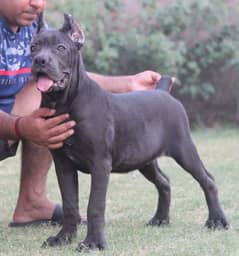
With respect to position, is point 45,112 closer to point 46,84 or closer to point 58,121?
point 58,121

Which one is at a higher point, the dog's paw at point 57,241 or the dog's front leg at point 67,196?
the dog's front leg at point 67,196

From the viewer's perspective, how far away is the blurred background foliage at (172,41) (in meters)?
12.7

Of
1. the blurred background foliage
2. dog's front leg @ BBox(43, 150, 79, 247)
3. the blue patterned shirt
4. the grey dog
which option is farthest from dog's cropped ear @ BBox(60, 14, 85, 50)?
the blurred background foliage

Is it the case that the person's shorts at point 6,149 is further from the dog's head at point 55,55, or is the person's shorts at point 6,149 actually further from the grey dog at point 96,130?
the dog's head at point 55,55

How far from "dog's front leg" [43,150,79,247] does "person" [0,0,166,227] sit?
0.47 m

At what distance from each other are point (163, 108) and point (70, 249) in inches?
47.5

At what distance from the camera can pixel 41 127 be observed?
4941 millimetres

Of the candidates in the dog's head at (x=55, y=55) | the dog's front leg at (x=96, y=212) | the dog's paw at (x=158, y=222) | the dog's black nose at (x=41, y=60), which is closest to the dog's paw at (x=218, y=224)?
the dog's paw at (x=158, y=222)

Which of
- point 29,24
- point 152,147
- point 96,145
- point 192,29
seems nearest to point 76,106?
point 96,145

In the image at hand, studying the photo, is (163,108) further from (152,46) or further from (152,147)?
(152,46)

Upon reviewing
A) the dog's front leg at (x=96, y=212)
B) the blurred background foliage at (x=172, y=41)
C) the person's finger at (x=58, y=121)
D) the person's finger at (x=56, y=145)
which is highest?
the person's finger at (x=58, y=121)

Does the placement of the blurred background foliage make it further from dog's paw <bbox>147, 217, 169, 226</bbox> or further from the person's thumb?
the person's thumb

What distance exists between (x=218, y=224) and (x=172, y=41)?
319 inches

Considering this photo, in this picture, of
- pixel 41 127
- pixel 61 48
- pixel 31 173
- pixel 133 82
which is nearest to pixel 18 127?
pixel 41 127
